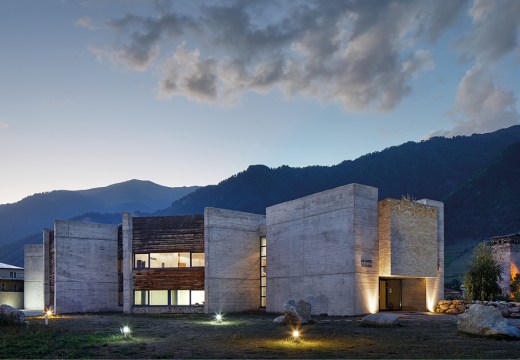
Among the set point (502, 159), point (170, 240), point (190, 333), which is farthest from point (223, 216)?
point (502, 159)

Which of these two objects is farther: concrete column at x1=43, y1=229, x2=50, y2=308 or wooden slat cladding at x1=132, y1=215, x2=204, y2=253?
concrete column at x1=43, y1=229, x2=50, y2=308

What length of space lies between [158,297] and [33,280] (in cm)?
3257

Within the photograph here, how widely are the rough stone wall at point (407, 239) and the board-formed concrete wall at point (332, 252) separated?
2.36 ft

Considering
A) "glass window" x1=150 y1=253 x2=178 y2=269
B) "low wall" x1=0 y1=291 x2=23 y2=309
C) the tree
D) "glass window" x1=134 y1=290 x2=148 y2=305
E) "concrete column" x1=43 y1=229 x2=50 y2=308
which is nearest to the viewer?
the tree

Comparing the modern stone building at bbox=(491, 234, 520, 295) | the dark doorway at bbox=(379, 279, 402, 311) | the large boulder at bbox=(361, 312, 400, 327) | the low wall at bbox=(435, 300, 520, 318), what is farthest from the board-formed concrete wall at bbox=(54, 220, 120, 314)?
the modern stone building at bbox=(491, 234, 520, 295)

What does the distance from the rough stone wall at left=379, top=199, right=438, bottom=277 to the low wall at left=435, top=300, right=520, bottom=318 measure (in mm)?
2540

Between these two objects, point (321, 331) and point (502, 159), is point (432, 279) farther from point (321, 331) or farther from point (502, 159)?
point (502, 159)

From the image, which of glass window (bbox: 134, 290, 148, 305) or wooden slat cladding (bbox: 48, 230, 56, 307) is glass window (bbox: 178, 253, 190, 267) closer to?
glass window (bbox: 134, 290, 148, 305)

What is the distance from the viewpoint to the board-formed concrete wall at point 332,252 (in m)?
35.0

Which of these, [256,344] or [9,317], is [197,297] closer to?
[9,317]

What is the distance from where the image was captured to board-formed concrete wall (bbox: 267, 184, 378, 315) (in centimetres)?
3503

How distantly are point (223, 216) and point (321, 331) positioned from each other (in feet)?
73.4

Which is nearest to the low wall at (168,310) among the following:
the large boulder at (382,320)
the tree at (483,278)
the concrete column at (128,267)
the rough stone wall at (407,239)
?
the concrete column at (128,267)

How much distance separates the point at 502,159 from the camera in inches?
6614
